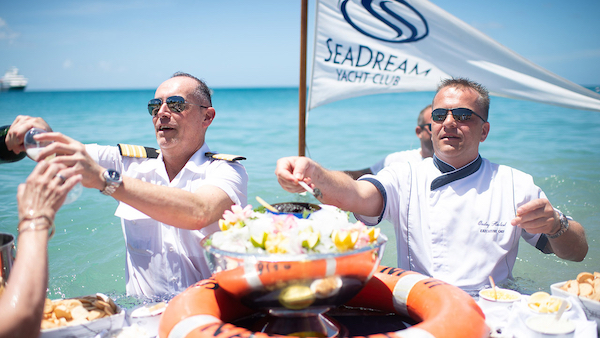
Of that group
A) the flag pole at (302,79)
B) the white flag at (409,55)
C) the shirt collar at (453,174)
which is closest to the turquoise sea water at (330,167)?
the shirt collar at (453,174)

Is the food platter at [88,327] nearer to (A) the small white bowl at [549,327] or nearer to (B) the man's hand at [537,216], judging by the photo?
(A) the small white bowl at [549,327]

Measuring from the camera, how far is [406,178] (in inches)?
100

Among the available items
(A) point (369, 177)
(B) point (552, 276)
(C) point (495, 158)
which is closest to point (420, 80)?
(B) point (552, 276)

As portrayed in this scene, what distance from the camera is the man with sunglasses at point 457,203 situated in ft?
7.64

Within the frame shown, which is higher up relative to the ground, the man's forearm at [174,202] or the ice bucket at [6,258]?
the man's forearm at [174,202]

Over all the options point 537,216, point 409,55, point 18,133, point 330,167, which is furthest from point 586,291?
point 330,167

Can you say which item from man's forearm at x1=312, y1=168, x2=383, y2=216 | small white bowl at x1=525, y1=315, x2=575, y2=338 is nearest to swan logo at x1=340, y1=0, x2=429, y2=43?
man's forearm at x1=312, y1=168, x2=383, y2=216

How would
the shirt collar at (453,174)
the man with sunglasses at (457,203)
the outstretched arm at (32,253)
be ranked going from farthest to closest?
the shirt collar at (453,174), the man with sunglasses at (457,203), the outstretched arm at (32,253)

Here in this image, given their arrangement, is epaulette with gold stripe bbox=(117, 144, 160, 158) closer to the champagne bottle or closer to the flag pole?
the champagne bottle

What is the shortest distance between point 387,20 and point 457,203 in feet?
9.48

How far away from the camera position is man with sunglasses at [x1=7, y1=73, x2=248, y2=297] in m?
2.04

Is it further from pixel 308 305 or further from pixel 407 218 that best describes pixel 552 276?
pixel 308 305

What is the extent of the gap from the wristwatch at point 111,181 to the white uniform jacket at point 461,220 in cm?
130

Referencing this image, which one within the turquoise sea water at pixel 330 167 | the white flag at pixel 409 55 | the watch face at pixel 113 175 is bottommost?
the turquoise sea water at pixel 330 167
